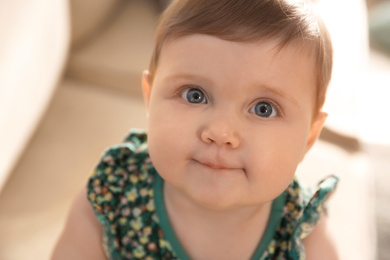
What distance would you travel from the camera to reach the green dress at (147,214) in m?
0.94

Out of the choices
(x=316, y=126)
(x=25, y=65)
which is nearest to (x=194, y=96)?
(x=316, y=126)

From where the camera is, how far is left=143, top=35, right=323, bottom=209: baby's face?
29.5 inches

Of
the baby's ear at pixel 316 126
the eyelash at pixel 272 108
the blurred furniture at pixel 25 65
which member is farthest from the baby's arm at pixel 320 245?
the blurred furniture at pixel 25 65

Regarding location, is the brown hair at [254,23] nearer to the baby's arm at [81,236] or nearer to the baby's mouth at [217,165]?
the baby's mouth at [217,165]

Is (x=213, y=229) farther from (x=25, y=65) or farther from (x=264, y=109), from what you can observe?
(x=25, y=65)

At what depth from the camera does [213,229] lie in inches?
36.3

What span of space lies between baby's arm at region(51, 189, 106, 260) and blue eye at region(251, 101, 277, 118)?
363 millimetres

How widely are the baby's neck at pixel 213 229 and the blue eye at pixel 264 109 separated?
20 centimetres

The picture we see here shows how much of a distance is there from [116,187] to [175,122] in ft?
0.80

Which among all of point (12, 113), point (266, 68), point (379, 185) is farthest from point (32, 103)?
point (379, 185)

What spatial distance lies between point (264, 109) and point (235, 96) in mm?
60

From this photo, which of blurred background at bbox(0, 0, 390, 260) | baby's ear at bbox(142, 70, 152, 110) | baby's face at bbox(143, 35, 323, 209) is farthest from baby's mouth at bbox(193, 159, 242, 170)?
blurred background at bbox(0, 0, 390, 260)

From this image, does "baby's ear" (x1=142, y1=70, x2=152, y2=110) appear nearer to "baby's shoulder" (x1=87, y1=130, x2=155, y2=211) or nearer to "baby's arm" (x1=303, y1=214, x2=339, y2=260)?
"baby's shoulder" (x1=87, y1=130, x2=155, y2=211)

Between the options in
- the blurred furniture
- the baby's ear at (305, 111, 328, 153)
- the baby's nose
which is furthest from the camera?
the blurred furniture
